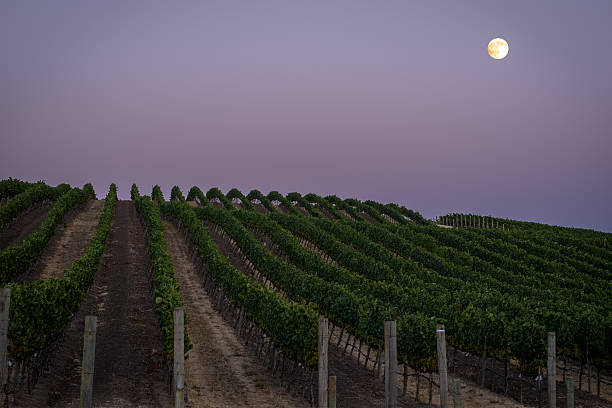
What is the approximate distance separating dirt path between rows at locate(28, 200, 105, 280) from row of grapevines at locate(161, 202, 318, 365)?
11210 mm

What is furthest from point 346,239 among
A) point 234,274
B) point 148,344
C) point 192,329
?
point 148,344

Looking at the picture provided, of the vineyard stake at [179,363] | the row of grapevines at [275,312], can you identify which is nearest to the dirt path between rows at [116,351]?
the row of grapevines at [275,312]

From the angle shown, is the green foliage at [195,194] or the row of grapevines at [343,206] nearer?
the row of grapevines at [343,206]

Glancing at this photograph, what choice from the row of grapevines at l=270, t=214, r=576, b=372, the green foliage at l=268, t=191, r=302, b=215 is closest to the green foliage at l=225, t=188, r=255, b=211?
the green foliage at l=268, t=191, r=302, b=215

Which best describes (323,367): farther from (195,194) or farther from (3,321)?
(195,194)

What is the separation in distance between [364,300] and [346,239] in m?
29.8

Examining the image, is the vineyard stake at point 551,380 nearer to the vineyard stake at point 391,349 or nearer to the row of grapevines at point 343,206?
the vineyard stake at point 391,349

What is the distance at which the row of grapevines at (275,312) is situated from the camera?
66.7 feet

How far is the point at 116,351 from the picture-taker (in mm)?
22578

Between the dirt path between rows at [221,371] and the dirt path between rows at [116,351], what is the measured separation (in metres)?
1.47

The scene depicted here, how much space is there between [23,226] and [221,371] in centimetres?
3861

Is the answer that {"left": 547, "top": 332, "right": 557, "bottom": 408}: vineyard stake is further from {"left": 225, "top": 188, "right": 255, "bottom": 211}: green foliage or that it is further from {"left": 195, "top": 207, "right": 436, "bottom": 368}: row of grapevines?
{"left": 225, "top": 188, "right": 255, "bottom": 211}: green foliage

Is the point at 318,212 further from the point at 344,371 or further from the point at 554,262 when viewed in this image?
the point at 344,371

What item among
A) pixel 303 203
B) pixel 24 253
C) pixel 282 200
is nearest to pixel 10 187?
pixel 24 253
